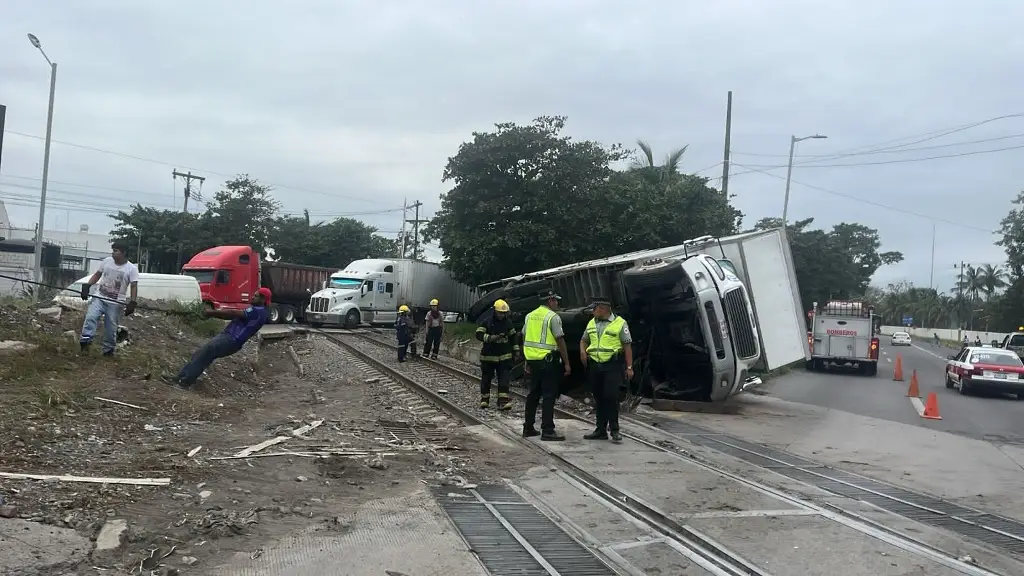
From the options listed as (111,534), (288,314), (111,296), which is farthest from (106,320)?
(288,314)

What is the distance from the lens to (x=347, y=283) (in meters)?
34.8

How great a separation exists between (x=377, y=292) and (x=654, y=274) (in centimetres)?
2477

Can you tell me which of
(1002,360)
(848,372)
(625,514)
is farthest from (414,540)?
(848,372)

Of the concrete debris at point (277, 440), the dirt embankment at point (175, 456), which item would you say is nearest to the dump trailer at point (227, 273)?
the dirt embankment at point (175, 456)

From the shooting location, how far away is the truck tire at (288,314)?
37125 millimetres

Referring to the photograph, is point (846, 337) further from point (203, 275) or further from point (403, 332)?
point (203, 275)

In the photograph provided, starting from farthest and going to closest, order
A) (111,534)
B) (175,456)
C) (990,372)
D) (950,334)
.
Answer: (950,334)
(990,372)
(175,456)
(111,534)

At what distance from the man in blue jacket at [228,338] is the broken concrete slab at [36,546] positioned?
5778 mm

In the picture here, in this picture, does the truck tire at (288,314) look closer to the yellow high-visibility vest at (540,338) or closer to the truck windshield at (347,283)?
the truck windshield at (347,283)

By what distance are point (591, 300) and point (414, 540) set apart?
8.68m

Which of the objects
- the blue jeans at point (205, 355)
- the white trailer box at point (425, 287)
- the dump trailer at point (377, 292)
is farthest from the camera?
the white trailer box at point (425, 287)

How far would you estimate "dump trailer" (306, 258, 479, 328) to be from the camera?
111ft

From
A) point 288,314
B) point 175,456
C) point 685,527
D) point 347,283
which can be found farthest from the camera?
point 288,314

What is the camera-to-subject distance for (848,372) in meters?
28.0
